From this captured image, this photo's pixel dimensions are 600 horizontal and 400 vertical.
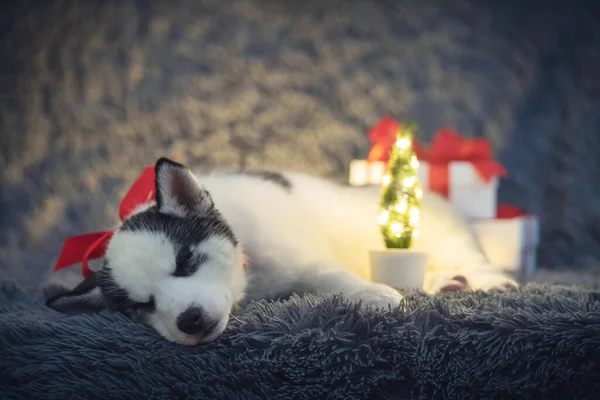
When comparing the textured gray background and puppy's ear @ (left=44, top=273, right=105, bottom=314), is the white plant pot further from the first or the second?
the textured gray background

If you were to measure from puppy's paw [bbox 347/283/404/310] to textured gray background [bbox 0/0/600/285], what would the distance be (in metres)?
1.51

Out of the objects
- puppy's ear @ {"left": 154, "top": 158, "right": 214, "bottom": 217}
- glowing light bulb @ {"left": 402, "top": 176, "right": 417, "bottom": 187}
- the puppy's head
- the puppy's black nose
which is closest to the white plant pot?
glowing light bulb @ {"left": 402, "top": 176, "right": 417, "bottom": 187}

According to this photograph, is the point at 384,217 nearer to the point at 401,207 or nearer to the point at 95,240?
the point at 401,207

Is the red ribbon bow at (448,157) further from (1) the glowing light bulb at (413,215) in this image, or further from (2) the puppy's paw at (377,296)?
(2) the puppy's paw at (377,296)

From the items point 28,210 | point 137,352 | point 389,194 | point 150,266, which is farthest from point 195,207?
point 28,210

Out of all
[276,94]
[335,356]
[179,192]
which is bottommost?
[335,356]

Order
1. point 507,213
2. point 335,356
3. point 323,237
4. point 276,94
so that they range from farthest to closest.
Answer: point 276,94
point 507,213
point 323,237
point 335,356

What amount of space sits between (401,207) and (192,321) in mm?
823

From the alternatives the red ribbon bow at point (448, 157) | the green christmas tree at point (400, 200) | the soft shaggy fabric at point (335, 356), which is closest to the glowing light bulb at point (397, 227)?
the green christmas tree at point (400, 200)

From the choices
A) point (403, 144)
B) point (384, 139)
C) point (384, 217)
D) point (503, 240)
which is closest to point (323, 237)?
point (384, 217)

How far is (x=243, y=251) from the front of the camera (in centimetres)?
190

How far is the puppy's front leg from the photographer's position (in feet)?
5.12

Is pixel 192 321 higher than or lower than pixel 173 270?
lower

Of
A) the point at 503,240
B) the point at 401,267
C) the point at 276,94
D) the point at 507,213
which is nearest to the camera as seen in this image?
the point at 401,267
